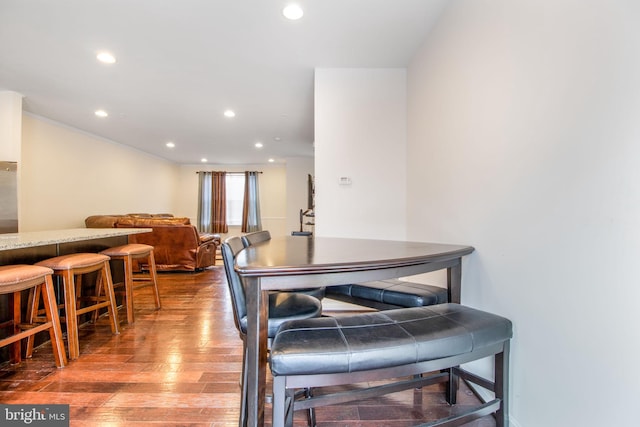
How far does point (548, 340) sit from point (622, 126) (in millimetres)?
754

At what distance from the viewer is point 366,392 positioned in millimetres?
1228

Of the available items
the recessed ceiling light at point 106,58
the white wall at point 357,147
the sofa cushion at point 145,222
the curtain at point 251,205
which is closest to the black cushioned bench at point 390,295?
the white wall at point 357,147

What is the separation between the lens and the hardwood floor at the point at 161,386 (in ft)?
4.58

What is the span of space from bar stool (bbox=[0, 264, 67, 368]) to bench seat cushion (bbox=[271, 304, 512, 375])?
163 cm

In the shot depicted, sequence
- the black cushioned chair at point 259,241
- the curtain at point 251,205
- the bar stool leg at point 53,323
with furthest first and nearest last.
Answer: the curtain at point 251,205 → the bar stool leg at point 53,323 → the black cushioned chair at point 259,241

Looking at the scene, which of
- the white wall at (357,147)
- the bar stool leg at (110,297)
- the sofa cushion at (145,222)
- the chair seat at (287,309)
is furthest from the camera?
the sofa cushion at (145,222)

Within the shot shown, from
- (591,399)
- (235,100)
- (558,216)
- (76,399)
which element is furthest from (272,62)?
(591,399)

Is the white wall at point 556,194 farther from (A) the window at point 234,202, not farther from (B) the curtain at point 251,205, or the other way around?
(A) the window at point 234,202

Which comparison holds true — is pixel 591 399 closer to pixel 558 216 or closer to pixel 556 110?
pixel 558 216

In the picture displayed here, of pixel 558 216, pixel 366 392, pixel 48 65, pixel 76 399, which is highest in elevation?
pixel 48 65

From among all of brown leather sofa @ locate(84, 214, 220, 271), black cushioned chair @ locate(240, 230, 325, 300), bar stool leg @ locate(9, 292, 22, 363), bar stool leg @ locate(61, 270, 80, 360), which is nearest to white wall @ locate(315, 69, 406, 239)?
black cushioned chair @ locate(240, 230, 325, 300)

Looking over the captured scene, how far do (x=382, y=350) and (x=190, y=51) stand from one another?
281 centimetres

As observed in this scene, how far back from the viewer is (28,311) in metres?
2.01

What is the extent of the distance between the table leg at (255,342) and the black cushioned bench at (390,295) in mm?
642
